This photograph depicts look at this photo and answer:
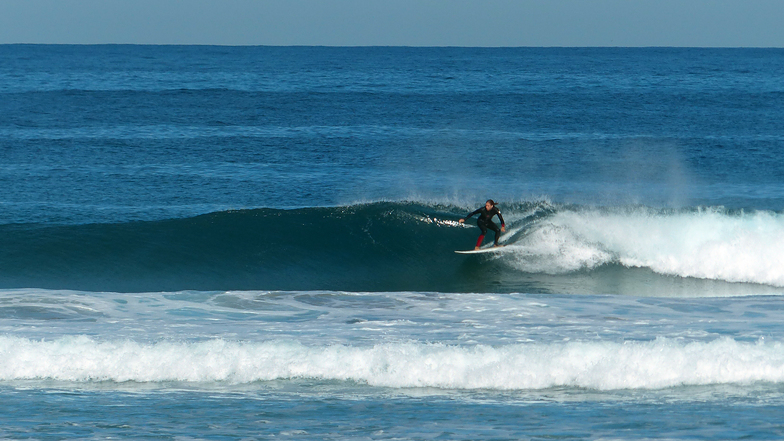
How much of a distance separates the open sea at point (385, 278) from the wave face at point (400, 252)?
67mm

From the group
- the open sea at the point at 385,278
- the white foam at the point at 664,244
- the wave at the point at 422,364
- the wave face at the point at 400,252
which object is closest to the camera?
the open sea at the point at 385,278

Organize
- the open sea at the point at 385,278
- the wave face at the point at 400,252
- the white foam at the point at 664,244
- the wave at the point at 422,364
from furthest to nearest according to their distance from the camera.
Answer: the white foam at the point at 664,244 < the wave face at the point at 400,252 < the wave at the point at 422,364 < the open sea at the point at 385,278

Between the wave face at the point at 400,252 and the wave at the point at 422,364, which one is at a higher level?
the wave face at the point at 400,252

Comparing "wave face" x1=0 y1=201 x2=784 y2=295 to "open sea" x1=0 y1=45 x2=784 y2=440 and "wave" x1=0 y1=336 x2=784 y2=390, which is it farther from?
"wave" x1=0 y1=336 x2=784 y2=390

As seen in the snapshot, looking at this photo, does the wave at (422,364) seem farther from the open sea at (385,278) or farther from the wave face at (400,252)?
the wave face at (400,252)

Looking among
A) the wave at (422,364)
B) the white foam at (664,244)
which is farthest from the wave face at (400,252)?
the wave at (422,364)

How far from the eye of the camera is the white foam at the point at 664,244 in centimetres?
1580

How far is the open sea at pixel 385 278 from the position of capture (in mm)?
8016

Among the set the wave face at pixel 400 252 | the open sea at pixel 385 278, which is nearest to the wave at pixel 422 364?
the open sea at pixel 385 278

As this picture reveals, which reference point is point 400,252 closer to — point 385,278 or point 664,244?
point 385,278

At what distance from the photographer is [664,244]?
16812mm

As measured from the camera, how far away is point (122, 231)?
1762cm

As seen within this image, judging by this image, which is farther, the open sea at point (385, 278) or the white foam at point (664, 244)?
the white foam at point (664, 244)

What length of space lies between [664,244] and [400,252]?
18.9 ft
